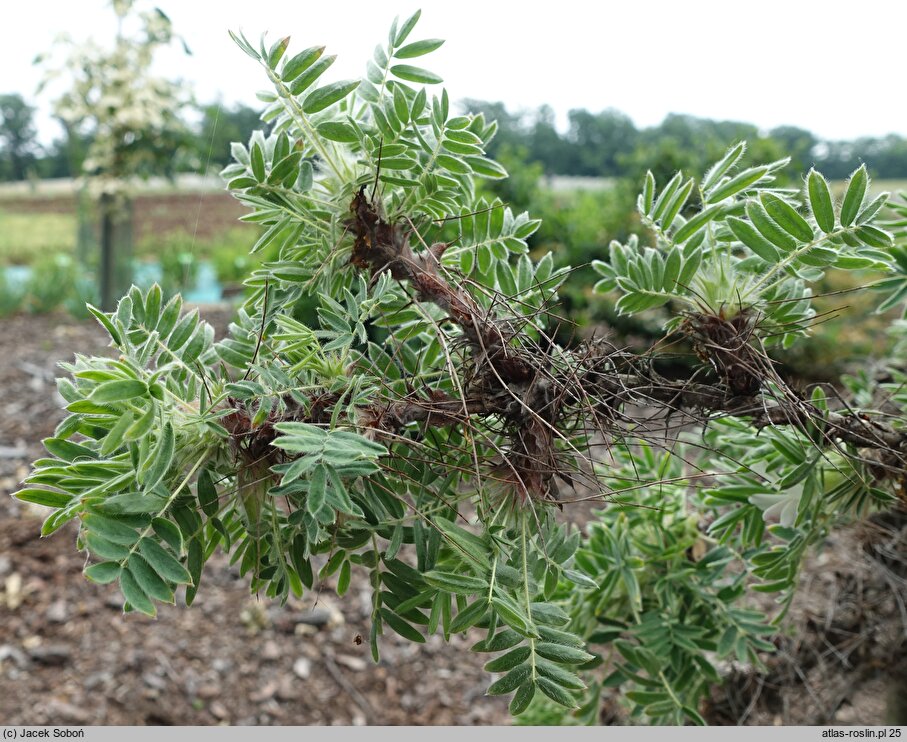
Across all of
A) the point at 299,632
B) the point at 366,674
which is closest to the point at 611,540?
the point at 366,674

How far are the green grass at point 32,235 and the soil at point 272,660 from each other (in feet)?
14.0

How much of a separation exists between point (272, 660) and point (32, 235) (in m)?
5.91

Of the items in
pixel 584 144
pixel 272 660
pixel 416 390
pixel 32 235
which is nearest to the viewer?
pixel 416 390

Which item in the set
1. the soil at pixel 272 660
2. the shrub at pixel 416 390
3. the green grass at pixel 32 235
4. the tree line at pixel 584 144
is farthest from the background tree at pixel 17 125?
the shrub at pixel 416 390

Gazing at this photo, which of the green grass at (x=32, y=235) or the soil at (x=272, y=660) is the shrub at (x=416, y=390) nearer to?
the soil at (x=272, y=660)

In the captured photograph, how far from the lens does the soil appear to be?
148 centimetres

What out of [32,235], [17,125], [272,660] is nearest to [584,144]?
[272,660]

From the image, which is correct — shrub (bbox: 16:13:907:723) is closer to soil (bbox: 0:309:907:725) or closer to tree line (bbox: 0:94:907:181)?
tree line (bbox: 0:94:907:181)

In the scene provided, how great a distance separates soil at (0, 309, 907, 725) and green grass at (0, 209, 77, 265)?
425 cm

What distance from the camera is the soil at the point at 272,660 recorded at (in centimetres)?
148

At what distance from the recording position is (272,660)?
2.32 m

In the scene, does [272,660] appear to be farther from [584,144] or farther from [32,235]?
[32,235]

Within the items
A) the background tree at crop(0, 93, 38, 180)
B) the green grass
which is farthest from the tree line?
the green grass
